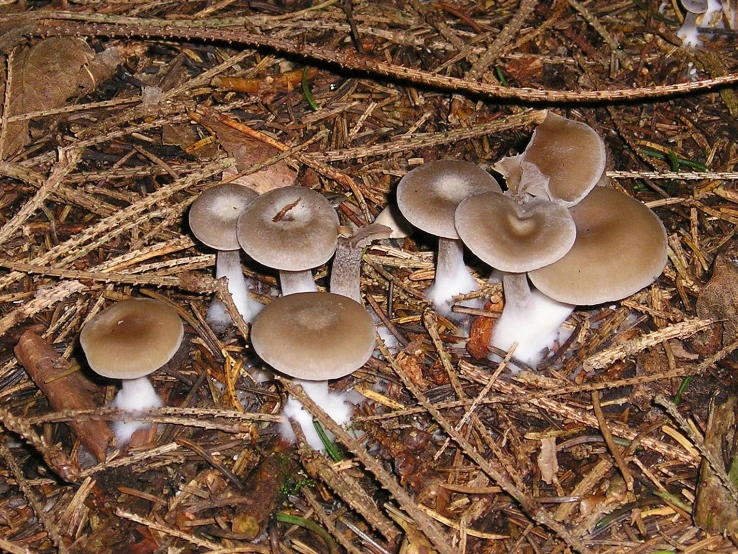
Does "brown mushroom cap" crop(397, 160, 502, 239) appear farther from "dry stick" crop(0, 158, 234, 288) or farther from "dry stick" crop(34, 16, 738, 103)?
"dry stick" crop(0, 158, 234, 288)

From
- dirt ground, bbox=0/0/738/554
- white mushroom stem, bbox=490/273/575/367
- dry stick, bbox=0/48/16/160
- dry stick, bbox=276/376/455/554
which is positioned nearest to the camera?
dry stick, bbox=276/376/455/554

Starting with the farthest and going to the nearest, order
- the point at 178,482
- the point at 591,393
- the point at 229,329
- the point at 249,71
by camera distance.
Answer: the point at 249,71 → the point at 229,329 → the point at 591,393 → the point at 178,482

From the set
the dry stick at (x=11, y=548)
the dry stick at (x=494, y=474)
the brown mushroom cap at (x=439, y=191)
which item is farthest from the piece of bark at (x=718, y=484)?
the dry stick at (x=11, y=548)

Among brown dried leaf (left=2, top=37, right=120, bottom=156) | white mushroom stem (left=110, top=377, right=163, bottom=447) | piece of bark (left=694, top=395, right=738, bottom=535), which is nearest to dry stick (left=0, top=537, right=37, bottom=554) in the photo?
white mushroom stem (left=110, top=377, right=163, bottom=447)

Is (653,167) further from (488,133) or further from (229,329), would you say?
(229,329)

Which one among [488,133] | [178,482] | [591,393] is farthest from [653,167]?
[178,482]

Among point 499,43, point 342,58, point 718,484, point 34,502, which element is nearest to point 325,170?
point 342,58
